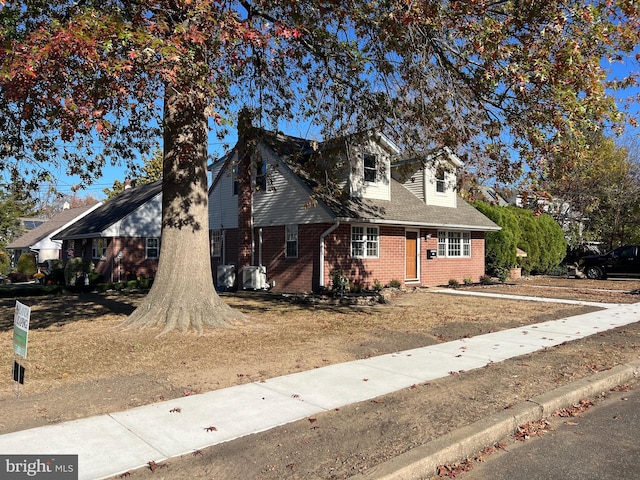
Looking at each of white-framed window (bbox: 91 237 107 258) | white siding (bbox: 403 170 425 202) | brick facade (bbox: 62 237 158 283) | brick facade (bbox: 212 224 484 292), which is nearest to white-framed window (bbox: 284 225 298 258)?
brick facade (bbox: 212 224 484 292)

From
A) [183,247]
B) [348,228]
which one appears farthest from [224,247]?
[183,247]

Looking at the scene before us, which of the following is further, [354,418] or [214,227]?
[214,227]

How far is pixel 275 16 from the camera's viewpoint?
1081cm

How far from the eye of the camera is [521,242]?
26547 mm

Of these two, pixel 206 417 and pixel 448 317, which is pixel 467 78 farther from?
pixel 206 417

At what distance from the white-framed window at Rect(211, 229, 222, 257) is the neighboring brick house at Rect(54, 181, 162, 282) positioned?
2.93 meters

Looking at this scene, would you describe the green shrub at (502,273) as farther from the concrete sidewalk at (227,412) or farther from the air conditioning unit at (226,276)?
the concrete sidewalk at (227,412)

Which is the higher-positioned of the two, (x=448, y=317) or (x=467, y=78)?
A: (x=467, y=78)

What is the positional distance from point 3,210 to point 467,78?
3389cm

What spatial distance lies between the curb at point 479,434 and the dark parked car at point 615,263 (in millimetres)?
22095

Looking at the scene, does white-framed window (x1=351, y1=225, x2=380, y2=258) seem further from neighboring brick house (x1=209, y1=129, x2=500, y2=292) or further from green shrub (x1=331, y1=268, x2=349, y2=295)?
green shrub (x1=331, y1=268, x2=349, y2=295)

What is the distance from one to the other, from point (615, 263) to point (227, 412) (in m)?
26.2

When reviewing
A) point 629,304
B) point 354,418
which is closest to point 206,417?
point 354,418

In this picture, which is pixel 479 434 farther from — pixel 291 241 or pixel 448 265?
pixel 448 265
